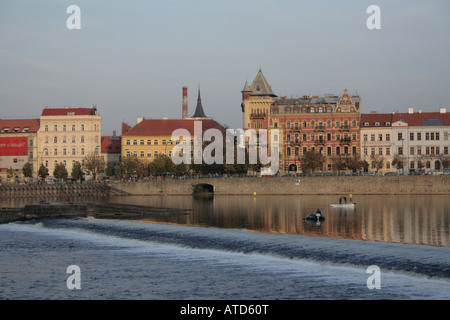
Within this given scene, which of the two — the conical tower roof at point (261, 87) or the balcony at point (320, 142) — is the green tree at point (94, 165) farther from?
the balcony at point (320, 142)

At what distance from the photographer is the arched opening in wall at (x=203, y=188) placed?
113006 millimetres

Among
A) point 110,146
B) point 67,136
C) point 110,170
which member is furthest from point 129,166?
point 110,146

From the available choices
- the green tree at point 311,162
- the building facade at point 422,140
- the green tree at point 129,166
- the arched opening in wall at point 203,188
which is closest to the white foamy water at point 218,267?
the arched opening in wall at point 203,188

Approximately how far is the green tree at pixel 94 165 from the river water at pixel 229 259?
71017 millimetres

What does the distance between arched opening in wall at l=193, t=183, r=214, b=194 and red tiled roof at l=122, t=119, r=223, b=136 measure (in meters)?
26.2

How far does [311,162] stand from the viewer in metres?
118

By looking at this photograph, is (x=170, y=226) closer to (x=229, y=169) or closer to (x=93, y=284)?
(x=93, y=284)

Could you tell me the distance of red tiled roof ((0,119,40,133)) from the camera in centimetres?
14175

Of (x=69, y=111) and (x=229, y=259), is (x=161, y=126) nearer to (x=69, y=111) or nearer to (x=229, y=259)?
(x=69, y=111)

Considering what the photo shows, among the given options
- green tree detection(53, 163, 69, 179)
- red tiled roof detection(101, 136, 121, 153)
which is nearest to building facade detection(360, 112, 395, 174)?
red tiled roof detection(101, 136, 121, 153)

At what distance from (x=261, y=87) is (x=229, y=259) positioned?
98690 millimetres
